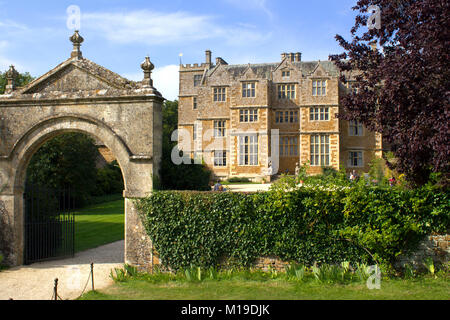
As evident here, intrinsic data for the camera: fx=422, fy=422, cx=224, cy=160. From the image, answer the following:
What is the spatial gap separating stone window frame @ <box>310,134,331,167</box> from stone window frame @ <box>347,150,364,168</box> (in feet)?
8.20

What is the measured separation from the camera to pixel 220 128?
1398 inches

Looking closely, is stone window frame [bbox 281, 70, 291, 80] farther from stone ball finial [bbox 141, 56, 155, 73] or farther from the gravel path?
stone ball finial [bbox 141, 56, 155, 73]

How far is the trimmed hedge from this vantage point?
8812 mm

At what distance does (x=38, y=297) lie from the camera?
851 centimetres

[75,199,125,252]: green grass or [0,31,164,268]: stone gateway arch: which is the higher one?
[0,31,164,268]: stone gateway arch

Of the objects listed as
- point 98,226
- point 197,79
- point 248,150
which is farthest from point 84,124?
point 197,79

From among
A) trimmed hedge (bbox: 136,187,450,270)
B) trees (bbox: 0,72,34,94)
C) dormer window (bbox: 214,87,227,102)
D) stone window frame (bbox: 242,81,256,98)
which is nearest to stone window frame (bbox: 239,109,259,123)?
stone window frame (bbox: 242,81,256,98)

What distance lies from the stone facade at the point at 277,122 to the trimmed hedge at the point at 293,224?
23.5 m

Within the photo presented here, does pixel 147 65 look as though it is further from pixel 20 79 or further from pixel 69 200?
pixel 20 79

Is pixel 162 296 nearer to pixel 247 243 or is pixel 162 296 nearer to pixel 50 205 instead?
pixel 247 243

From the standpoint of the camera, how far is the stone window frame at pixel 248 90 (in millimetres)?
34031

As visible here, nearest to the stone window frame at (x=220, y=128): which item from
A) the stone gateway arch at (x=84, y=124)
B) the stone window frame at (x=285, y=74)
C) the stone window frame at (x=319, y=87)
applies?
the stone window frame at (x=285, y=74)

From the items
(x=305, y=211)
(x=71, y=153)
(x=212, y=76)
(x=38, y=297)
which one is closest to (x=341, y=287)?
(x=305, y=211)

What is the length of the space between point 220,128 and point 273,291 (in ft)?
91.5
